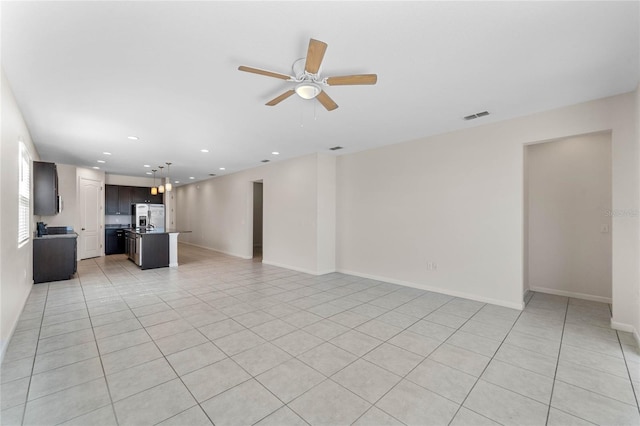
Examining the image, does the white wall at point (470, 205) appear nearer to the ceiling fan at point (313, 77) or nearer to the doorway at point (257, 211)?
the ceiling fan at point (313, 77)

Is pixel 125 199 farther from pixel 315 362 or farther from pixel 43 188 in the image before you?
pixel 315 362

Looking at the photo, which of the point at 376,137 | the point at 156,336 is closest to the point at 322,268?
the point at 376,137

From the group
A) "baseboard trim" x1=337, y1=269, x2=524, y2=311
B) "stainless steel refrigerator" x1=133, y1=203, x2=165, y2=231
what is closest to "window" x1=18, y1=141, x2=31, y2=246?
"stainless steel refrigerator" x1=133, y1=203, x2=165, y2=231

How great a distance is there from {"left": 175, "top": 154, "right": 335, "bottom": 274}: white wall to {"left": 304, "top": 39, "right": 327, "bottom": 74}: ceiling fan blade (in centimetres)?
385

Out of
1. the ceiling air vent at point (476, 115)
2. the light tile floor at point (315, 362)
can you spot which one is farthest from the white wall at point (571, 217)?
the ceiling air vent at point (476, 115)

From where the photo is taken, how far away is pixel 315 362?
8.10ft

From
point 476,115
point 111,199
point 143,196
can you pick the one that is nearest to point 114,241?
point 111,199

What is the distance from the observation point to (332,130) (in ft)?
14.4

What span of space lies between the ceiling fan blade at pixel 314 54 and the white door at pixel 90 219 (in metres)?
9.03

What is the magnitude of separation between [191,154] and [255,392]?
215 inches

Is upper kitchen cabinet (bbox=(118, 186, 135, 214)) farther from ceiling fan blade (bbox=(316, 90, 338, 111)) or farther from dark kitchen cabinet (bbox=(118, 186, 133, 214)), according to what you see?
ceiling fan blade (bbox=(316, 90, 338, 111))

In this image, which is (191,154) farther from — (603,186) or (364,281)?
(603,186)

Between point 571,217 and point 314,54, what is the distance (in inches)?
194

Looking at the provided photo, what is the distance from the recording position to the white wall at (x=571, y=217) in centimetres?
412
